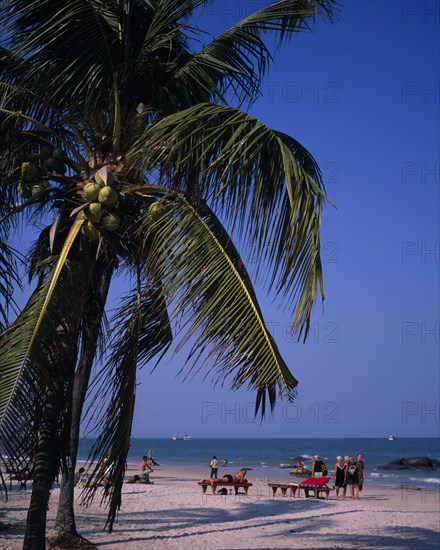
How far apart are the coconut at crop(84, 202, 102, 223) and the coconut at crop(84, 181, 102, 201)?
0.07 meters

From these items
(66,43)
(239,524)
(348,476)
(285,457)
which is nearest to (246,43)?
(66,43)

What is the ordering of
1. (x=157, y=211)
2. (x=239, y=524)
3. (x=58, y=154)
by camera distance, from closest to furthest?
(x=157, y=211), (x=58, y=154), (x=239, y=524)

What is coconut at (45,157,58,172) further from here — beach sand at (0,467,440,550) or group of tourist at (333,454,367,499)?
group of tourist at (333,454,367,499)

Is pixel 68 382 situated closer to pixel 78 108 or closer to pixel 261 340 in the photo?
pixel 261 340

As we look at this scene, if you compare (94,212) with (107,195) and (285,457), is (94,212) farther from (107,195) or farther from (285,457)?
(285,457)

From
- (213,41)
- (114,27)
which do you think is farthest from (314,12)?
(114,27)

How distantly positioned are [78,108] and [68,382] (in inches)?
130

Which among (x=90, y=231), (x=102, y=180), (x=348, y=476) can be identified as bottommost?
(x=348, y=476)

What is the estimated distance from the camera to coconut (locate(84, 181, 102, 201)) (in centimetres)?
654

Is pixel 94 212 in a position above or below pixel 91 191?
below

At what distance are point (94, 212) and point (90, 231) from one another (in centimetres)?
22

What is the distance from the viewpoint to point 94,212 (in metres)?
6.61

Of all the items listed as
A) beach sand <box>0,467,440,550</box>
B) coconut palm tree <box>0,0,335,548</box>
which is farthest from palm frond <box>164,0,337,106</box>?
beach sand <box>0,467,440,550</box>

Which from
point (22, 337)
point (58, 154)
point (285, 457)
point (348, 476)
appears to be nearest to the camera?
point (22, 337)
